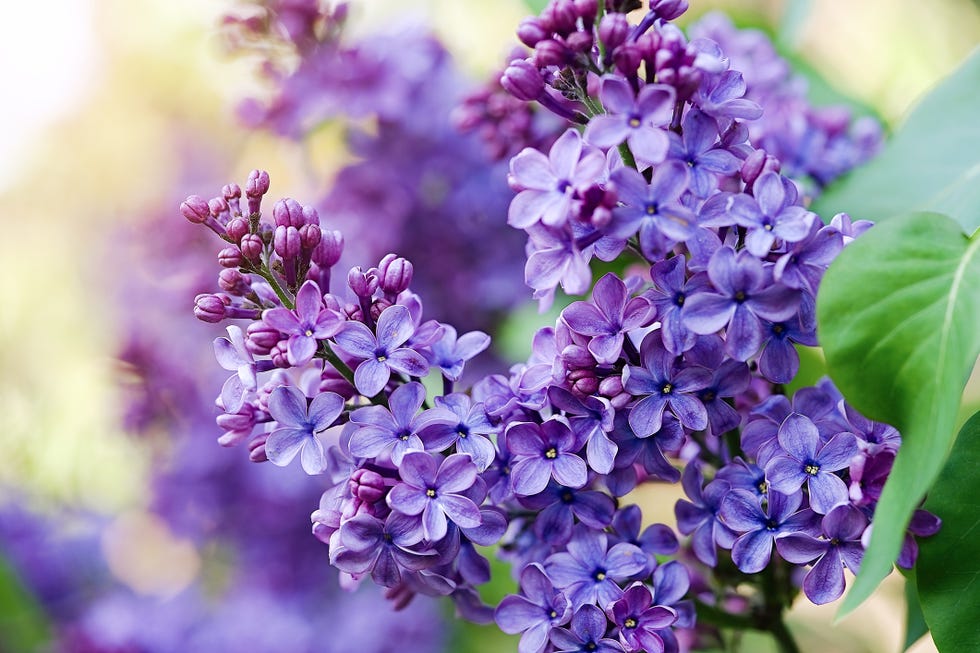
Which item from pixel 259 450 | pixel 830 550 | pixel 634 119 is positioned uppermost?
pixel 634 119

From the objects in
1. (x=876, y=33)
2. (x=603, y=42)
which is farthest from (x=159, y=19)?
(x=603, y=42)

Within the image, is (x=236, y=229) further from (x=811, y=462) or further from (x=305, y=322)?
(x=811, y=462)

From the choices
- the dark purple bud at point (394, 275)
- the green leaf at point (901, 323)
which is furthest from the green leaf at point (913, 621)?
the dark purple bud at point (394, 275)

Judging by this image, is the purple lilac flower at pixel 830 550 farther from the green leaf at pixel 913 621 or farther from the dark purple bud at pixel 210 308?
the dark purple bud at pixel 210 308

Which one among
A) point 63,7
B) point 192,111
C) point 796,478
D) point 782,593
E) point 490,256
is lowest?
point 63,7

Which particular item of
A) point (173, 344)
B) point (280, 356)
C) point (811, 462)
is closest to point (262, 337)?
point (280, 356)

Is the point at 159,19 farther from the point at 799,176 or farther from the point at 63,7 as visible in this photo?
the point at 799,176
